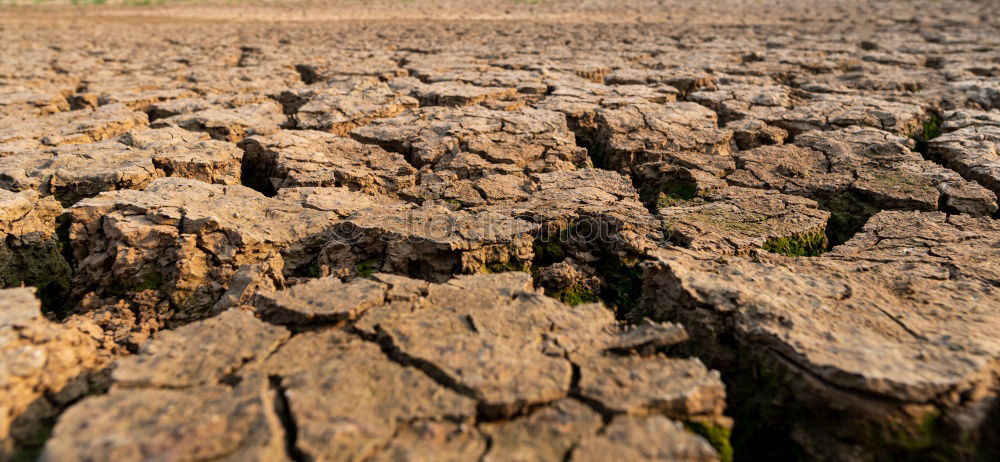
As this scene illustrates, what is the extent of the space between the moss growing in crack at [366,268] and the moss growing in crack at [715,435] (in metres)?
1.21

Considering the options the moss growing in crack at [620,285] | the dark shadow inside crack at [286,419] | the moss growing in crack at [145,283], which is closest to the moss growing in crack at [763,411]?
the moss growing in crack at [620,285]

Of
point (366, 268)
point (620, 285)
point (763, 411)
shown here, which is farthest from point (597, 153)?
point (763, 411)

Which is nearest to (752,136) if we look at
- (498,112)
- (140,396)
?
(498,112)

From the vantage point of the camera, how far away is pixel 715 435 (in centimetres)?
136

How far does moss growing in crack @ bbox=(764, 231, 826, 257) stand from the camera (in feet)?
7.30

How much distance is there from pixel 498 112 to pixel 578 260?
1.77m

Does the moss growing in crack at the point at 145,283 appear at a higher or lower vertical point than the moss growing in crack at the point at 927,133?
lower

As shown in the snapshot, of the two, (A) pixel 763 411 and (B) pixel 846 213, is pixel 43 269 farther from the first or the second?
(B) pixel 846 213

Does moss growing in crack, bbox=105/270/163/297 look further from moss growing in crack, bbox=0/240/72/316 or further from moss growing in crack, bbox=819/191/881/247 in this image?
moss growing in crack, bbox=819/191/881/247

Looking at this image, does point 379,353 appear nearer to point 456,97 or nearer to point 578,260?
point 578,260

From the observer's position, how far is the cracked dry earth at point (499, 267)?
4.29ft

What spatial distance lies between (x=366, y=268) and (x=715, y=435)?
130 cm

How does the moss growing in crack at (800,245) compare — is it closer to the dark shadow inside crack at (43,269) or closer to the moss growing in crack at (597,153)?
the moss growing in crack at (597,153)

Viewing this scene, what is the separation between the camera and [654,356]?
4.99 ft
